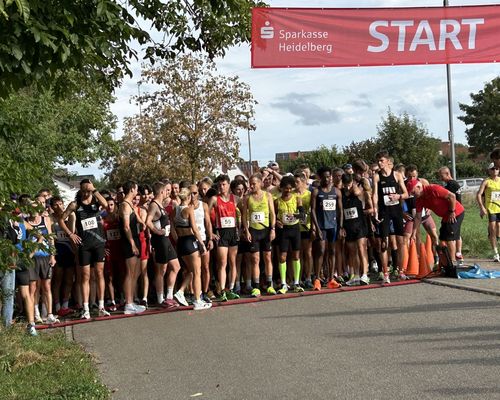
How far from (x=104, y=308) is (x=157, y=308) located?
91cm

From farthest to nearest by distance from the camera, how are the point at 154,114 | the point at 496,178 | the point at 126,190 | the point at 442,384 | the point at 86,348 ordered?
the point at 154,114
the point at 496,178
the point at 126,190
the point at 86,348
the point at 442,384

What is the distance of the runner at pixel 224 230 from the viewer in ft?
37.8

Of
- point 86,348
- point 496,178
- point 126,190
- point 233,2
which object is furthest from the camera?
point 496,178

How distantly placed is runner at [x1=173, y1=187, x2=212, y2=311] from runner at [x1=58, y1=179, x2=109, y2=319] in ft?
4.15

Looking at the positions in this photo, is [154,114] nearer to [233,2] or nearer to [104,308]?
[104,308]

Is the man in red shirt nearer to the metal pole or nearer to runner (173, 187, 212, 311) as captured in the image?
the metal pole

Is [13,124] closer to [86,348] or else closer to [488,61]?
[86,348]

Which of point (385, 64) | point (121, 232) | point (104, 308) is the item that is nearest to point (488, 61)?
point (385, 64)

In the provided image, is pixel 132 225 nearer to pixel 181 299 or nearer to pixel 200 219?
pixel 200 219

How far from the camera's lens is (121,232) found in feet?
36.3

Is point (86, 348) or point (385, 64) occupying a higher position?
point (385, 64)

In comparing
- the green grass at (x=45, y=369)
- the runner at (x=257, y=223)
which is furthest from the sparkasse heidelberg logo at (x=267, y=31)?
the green grass at (x=45, y=369)

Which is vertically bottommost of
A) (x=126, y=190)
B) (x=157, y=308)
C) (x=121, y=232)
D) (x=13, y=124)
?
(x=157, y=308)

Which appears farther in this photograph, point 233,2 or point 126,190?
point 126,190
